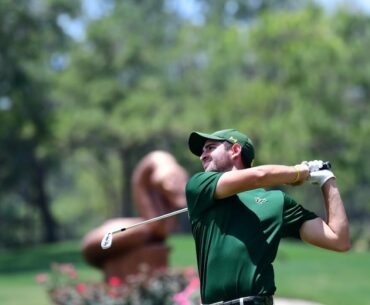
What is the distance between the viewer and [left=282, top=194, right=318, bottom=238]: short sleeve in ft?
15.1

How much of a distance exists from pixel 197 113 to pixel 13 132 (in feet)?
21.3

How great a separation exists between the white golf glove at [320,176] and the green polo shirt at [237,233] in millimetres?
209

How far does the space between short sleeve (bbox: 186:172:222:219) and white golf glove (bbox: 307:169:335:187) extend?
1.36 feet

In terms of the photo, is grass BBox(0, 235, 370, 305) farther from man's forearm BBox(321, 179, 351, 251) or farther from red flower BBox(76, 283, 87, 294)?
man's forearm BBox(321, 179, 351, 251)

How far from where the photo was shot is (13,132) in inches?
1371

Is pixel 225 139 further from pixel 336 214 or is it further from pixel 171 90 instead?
pixel 171 90

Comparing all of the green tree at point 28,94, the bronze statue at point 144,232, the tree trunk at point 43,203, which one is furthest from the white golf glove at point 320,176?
the tree trunk at point 43,203

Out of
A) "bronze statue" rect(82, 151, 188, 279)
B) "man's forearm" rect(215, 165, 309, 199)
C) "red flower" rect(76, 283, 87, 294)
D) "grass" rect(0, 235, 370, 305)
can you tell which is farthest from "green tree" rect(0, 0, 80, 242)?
"man's forearm" rect(215, 165, 309, 199)

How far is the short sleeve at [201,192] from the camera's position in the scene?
4.50m

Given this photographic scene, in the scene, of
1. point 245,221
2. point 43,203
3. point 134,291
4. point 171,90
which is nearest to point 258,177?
point 245,221

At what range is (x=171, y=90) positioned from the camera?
38.2m

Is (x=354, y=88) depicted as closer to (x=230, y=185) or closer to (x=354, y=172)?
(x=354, y=172)

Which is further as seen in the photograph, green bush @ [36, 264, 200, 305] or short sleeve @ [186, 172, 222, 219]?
green bush @ [36, 264, 200, 305]

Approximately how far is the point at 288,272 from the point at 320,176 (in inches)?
646
